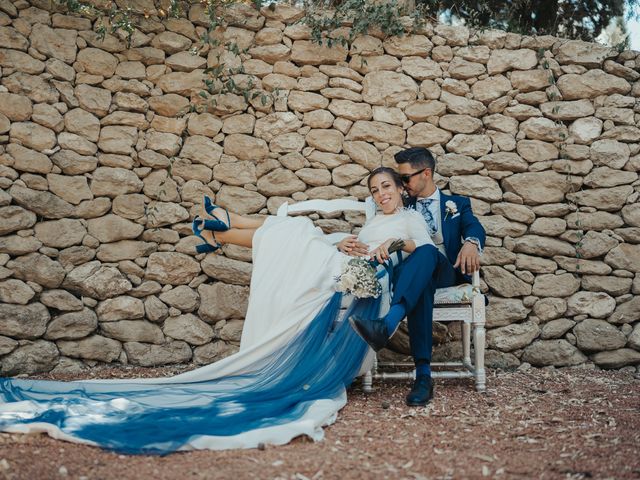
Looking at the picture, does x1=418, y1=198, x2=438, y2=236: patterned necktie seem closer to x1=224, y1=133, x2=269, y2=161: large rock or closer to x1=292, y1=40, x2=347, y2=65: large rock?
x1=224, y1=133, x2=269, y2=161: large rock

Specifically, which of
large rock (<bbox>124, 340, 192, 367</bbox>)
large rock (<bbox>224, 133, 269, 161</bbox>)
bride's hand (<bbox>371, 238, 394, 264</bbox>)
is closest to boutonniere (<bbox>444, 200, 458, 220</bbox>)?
bride's hand (<bbox>371, 238, 394, 264</bbox>)

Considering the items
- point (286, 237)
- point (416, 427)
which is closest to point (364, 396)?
point (416, 427)

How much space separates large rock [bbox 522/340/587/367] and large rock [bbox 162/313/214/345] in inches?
96.2

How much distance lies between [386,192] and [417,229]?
1.16ft

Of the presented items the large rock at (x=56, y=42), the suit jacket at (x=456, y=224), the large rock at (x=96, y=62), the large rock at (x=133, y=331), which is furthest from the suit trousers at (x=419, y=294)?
the large rock at (x=56, y=42)

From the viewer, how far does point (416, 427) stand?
8.62ft

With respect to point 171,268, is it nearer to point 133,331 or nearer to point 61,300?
point 133,331

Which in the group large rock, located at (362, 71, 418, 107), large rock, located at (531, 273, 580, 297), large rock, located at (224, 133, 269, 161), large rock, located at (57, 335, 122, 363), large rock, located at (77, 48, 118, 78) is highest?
large rock, located at (77, 48, 118, 78)

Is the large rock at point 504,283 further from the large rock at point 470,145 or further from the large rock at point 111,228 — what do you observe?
the large rock at point 111,228

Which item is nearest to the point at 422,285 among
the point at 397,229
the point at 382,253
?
the point at 382,253

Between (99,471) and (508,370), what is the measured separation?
3052 millimetres

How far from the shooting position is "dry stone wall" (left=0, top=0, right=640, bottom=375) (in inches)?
156

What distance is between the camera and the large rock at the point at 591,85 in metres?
4.39

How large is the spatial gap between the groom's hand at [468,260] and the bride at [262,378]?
26cm
